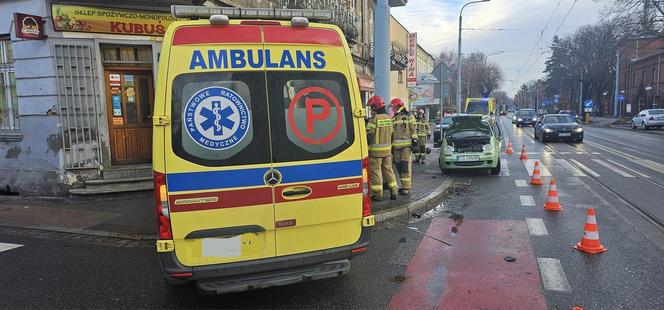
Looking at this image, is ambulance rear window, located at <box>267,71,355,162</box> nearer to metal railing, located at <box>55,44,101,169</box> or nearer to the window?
metal railing, located at <box>55,44,101,169</box>

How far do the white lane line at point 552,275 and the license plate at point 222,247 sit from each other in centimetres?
292

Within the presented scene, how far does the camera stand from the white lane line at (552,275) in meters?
4.35

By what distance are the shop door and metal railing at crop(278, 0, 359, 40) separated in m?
5.70

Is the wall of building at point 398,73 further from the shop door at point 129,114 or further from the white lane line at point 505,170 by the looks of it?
the shop door at point 129,114

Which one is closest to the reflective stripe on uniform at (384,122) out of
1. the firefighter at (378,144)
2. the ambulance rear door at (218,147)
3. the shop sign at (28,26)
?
the firefighter at (378,144)

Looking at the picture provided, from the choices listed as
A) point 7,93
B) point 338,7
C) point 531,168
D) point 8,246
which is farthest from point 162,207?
point 338,7

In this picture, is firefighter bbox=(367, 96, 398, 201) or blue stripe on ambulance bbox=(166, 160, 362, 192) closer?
blue stripe on ambulance bbox=(166, 160, 362, 192)

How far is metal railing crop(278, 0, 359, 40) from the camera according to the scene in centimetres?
1432

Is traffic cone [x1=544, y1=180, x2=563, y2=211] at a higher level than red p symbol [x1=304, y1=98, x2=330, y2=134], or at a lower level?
lower

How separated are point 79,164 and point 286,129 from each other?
7098 millimetres

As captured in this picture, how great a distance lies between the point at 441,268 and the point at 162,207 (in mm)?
2998

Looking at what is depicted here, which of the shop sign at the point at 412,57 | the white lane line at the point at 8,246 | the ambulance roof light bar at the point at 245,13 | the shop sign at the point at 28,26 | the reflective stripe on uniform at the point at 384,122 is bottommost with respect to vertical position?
the white lane line at the point at 8,246

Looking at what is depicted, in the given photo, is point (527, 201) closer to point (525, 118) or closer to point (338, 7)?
point (338, 7)

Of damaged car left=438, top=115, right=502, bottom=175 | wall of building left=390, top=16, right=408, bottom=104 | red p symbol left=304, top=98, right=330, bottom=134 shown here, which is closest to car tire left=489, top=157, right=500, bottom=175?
damaged car left=438, top=115, right=502, bottom=175
